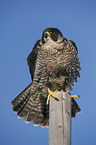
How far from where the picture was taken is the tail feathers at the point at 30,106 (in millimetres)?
4836

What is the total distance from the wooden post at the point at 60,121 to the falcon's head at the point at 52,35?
5.82 ft

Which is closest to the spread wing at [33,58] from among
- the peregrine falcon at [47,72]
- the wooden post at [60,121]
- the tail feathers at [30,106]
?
the peregrine falcon at [47,72]

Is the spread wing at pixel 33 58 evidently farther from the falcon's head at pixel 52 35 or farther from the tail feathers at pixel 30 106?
the tail feathers at pixel 30 106

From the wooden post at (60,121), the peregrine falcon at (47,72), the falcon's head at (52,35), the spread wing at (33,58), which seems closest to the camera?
the wooden post at (60,121)

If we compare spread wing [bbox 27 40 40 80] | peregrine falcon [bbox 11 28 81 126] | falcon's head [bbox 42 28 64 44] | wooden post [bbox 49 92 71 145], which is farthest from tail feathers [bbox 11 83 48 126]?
wooden post [bbox 49 92 71 145]

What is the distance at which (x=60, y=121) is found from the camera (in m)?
3.11

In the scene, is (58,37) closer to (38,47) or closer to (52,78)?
(38,47)

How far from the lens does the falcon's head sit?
4816mm

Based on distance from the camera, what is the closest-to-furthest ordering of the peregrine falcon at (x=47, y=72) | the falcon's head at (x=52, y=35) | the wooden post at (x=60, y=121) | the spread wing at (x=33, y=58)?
the wooden post at (x=60, y=121)
the peregrine falcon at (x=47, y=72)
the falcon's head at (x=52, y=35)
the spread wing at (x=33, y=58)

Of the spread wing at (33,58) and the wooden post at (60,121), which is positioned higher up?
the spread wing at (33,58)

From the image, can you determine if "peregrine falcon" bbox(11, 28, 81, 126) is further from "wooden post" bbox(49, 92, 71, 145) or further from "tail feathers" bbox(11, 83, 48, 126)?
"wooden post" bbox(49, 92, 71, 145)

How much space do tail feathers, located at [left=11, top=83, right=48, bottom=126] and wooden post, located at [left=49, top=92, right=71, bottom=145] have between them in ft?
5.33

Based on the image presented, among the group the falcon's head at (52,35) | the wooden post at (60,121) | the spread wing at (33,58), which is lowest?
the wooden post at (60,121)

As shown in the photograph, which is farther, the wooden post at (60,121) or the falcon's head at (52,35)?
the falcon's head at (52,35)
